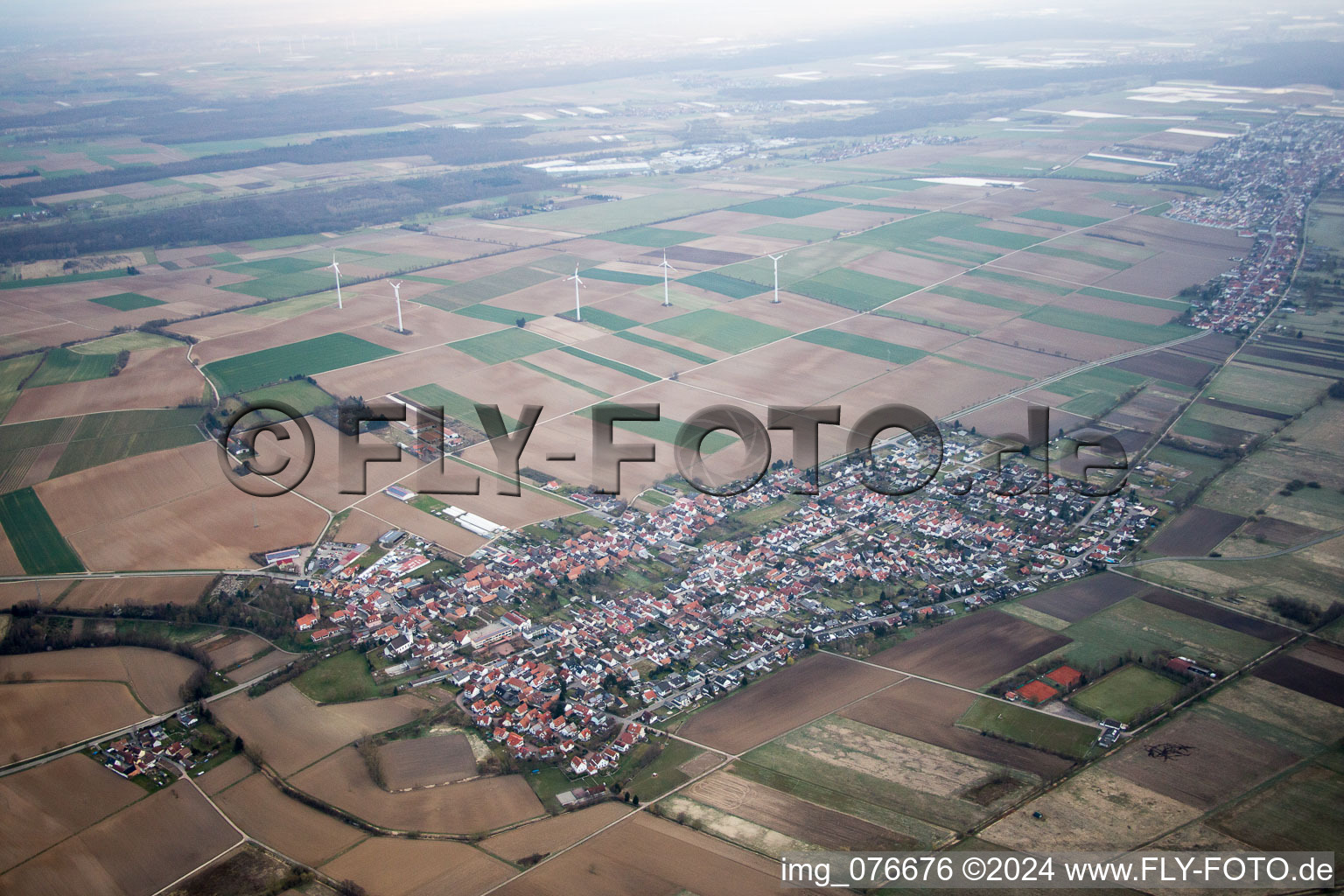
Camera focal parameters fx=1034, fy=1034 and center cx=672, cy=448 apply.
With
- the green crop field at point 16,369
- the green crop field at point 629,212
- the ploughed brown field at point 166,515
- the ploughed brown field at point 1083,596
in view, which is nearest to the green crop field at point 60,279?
the green crop field at point 16,369

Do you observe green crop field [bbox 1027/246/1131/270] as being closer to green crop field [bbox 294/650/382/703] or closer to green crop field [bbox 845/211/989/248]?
green crop field [bbox 845/211/989/248]

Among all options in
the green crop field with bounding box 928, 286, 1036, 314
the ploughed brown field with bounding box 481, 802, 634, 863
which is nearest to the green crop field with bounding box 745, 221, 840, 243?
the green crop field with bounding box 928, 286, 1036, 314

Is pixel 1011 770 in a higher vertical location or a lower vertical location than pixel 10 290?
lower

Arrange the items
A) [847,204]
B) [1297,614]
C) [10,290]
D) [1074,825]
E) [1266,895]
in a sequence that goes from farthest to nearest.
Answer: [847,204] < [10,290] < [1297,614] < [1074,825] < [1266,895]

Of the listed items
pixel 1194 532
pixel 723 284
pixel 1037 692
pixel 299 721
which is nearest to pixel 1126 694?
pixel 1037 692

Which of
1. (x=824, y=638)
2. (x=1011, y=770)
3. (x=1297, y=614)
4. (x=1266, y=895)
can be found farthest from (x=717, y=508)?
(x=1266, y=895)

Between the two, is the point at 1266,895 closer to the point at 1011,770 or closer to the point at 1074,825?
the point at 1074,825
